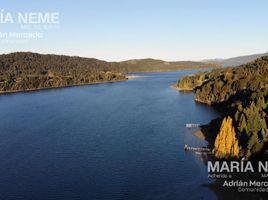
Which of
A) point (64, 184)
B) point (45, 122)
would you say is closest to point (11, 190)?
point (64, 184)

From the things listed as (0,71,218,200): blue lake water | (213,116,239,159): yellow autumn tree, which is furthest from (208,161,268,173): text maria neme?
(213,116,239,159): yellow autumn tree

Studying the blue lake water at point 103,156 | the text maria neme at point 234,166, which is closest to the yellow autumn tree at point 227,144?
the text maria neme at point 234,166

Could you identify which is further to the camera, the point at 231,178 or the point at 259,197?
the point at 231,178

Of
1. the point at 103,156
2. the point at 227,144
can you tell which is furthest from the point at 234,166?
the point at 103,156

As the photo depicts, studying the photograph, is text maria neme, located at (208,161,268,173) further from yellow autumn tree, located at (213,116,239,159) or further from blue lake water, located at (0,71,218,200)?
yellow autumn tree, located at (213,116,239,159)

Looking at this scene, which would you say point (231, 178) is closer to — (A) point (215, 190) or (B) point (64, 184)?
(A) point (215, 190)

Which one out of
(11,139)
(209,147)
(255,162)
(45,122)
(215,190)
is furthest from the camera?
(45,122)

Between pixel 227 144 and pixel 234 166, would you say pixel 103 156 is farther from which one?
pixel 234 166
